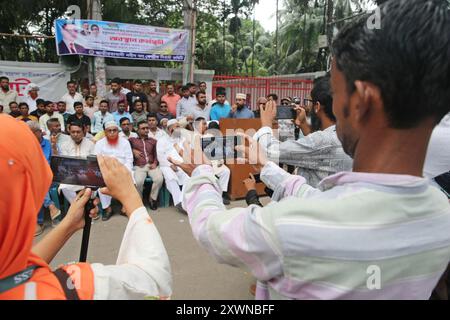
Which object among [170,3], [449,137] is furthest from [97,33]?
Answer: [449,137]

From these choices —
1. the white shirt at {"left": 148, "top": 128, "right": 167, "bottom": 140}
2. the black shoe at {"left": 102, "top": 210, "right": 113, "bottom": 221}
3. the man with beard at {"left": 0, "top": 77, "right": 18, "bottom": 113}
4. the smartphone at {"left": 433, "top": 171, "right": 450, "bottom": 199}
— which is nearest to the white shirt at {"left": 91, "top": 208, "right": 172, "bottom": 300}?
the smartphone at {"left": 433, "top": 171, "right": 450, "bottom": 199}

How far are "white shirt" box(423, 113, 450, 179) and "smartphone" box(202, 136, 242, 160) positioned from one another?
812 mm

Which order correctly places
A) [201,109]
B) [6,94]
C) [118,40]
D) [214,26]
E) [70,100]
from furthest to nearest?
[214,26] → [118,40] → [201,109] → [70,100] → [6,94]

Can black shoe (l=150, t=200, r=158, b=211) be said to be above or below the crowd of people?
below

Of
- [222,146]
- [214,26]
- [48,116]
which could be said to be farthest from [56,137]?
[214,26]

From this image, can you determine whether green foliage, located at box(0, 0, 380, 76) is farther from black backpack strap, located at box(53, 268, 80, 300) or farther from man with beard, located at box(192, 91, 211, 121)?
black backpack strap, located at box(53, 268, 80, 300)

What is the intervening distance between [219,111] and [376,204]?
6807mm

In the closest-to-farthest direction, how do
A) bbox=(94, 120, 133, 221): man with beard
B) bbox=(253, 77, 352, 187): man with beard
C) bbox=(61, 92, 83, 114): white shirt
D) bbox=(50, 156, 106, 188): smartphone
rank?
bbox=(50, 156, 106, 188): smartphone
bbox=(253, 77, 352, 187): man with beard
bbox=(94, 120, 133, 221): man with beard
bbox=(61, 92, 83, 114): white shirt

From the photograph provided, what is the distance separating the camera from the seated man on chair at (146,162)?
535 cm

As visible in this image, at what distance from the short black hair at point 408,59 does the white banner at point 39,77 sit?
824 cm

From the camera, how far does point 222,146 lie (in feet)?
5.74

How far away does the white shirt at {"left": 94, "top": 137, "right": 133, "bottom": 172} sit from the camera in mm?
5270

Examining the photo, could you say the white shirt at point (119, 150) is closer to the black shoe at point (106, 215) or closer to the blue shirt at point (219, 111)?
the black shoe at point (106, 215)

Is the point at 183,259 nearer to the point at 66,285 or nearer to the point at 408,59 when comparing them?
the point at 66,285
